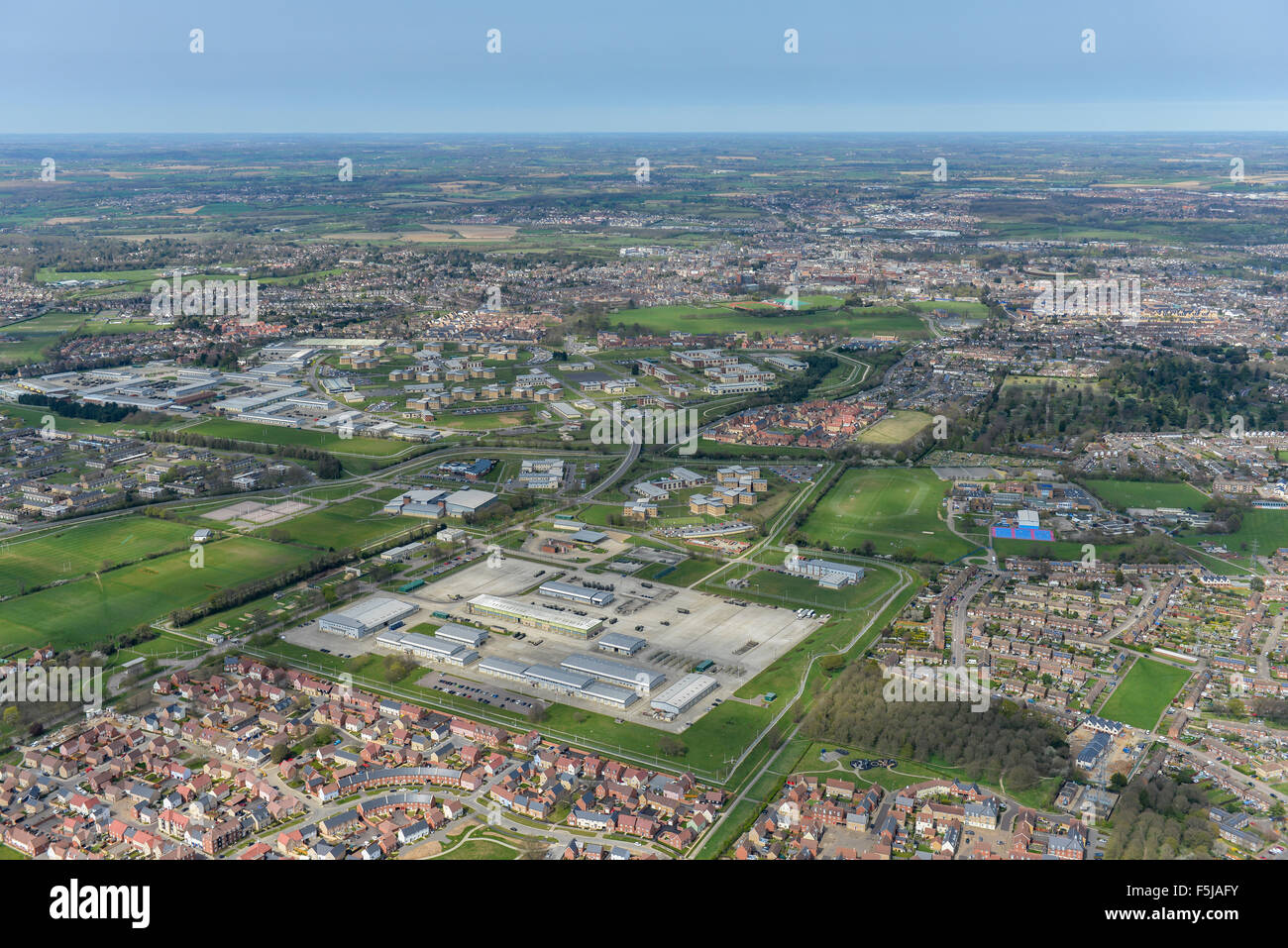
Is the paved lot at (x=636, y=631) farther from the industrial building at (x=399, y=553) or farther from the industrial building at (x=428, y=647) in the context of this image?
the industrial building at (x=399, y=553)

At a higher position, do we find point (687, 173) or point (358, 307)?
point (687, 173)

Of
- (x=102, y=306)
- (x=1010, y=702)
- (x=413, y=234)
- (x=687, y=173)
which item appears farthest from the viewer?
(x=687, y=173)

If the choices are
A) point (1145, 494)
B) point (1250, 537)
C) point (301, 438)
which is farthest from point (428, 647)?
point (1145, 494)

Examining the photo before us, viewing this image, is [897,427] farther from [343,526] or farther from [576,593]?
[343,526]

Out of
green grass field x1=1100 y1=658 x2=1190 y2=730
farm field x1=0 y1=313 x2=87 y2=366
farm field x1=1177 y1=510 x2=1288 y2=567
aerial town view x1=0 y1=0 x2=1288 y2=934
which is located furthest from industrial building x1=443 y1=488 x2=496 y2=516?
farm field x1=0 y1=313 x2=87 y2=366

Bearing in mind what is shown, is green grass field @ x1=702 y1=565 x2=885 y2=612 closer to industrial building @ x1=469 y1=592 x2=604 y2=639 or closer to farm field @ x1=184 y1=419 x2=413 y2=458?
industrial building @ x1=469 y1=592 x2=604 y2=639
